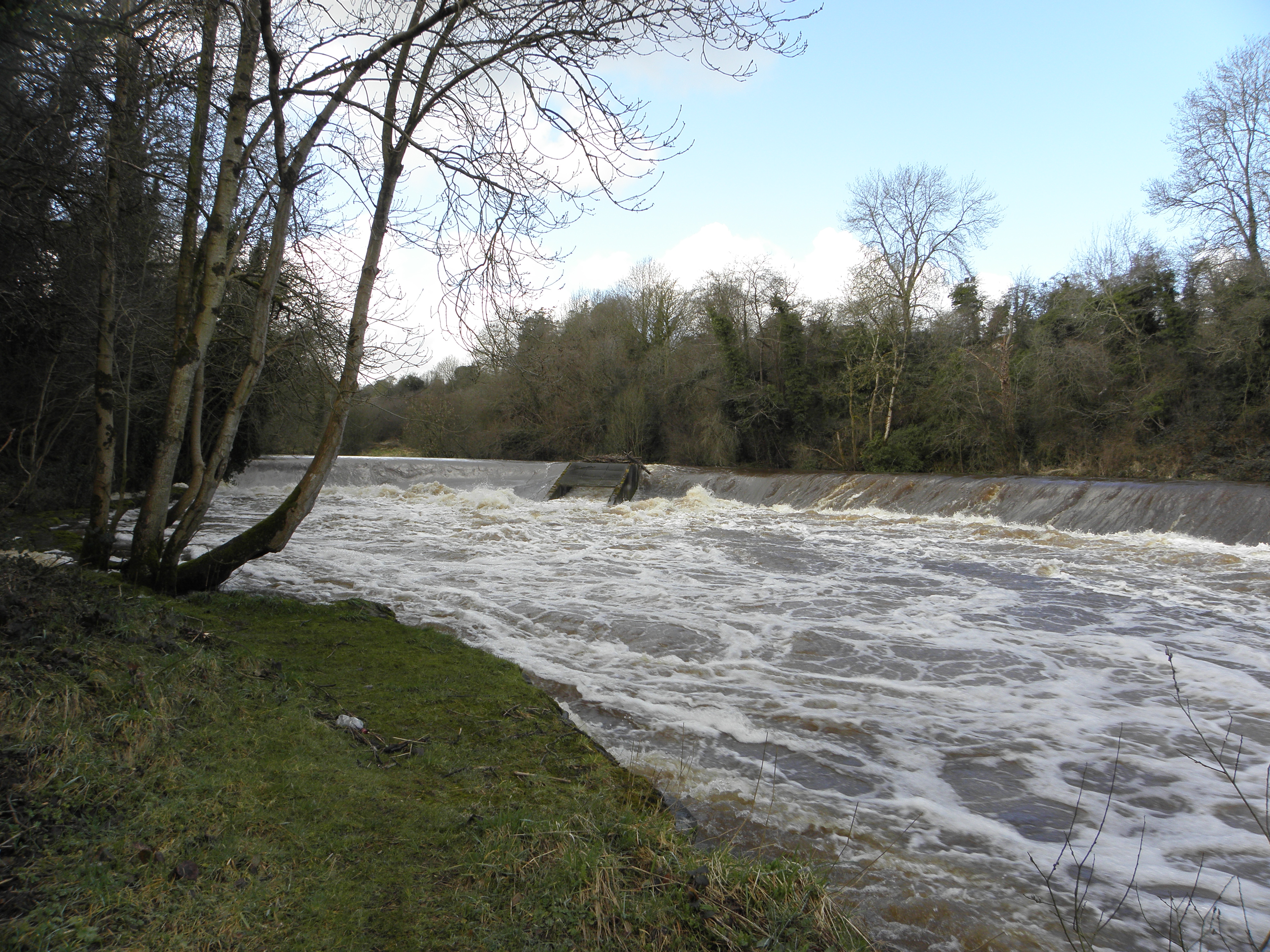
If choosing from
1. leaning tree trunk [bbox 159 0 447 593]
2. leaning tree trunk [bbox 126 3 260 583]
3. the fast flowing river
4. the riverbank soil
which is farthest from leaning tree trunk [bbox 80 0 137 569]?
the riverbank soil

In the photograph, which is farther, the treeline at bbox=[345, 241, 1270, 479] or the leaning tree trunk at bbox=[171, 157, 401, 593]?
the treeline at bbox=[345, 241, 1270, 479]

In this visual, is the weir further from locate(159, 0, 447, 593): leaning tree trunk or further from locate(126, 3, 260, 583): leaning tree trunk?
locate(126, 3, 260, 583): leaning tree trunk

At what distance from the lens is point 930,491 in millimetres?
14984

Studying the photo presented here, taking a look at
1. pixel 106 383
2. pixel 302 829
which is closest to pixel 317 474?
pixel 106 383

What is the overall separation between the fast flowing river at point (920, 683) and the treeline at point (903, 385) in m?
2.47

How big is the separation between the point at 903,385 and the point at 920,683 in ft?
68.4

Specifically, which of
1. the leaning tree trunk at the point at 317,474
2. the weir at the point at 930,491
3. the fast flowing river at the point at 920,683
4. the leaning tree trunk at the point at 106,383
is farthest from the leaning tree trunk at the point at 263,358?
the weir at the point at 930,491

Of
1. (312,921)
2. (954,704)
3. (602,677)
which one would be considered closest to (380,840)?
(312,921)

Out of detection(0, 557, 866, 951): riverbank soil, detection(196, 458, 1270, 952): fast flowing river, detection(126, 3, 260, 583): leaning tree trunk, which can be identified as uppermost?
detection(126, 3, 260, 583): leaning tree trunk

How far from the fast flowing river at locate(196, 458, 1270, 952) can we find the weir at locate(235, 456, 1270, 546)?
0.24m

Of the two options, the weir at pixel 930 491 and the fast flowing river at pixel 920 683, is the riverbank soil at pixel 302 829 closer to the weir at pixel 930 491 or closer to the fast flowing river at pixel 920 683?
the fast flowing river at pixel 920 683

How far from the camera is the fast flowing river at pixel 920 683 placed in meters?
2.80

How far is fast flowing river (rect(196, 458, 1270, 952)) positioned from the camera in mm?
2803

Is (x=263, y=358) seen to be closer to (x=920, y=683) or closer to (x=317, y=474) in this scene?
(x=317, y=474)
